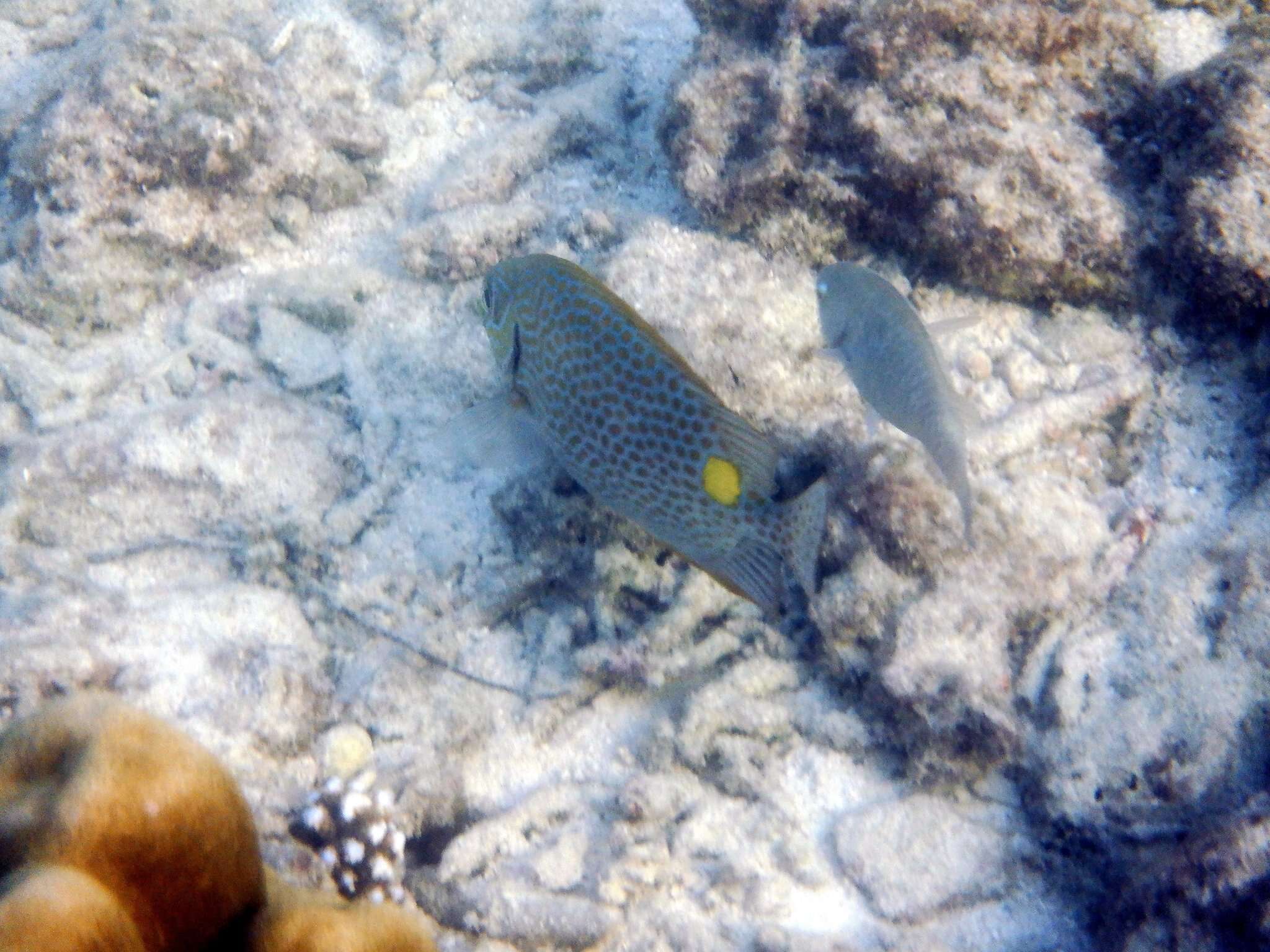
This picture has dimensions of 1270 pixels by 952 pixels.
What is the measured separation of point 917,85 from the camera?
409 cm

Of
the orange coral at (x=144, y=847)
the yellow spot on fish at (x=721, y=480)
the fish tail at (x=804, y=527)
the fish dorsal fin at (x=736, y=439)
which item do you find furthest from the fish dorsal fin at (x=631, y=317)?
the orange coral at (x=144, y=847)

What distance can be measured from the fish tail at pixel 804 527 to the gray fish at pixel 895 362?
48 centimetres

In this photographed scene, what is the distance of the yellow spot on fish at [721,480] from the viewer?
3029 millimetres

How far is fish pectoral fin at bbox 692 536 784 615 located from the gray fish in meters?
0.77

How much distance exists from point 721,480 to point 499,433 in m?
1.12

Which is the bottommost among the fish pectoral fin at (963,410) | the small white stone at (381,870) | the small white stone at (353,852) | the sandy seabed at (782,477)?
the small white stone at (381,870)

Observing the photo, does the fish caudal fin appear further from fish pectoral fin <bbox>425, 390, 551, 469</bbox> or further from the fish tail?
fish pectoral fin <bbox>425, 390, 551, 469</bbox>

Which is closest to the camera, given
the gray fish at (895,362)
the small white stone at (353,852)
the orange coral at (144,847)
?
the orange coral at (144,847)

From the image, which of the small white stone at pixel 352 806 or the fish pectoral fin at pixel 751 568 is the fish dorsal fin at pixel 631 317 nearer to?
the fish pectoral fin at pixel 751 568

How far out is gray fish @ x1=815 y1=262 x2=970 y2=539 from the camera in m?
2.97

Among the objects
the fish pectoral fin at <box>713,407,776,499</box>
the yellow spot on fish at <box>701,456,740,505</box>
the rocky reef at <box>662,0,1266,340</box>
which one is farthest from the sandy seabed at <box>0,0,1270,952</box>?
the yellow spot on fish at <box>701,456,740,505</box>

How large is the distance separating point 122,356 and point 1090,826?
19.8 ft

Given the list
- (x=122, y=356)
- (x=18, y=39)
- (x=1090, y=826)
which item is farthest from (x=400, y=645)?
(x=18, y=39)

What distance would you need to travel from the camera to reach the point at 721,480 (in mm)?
Result: 3041
